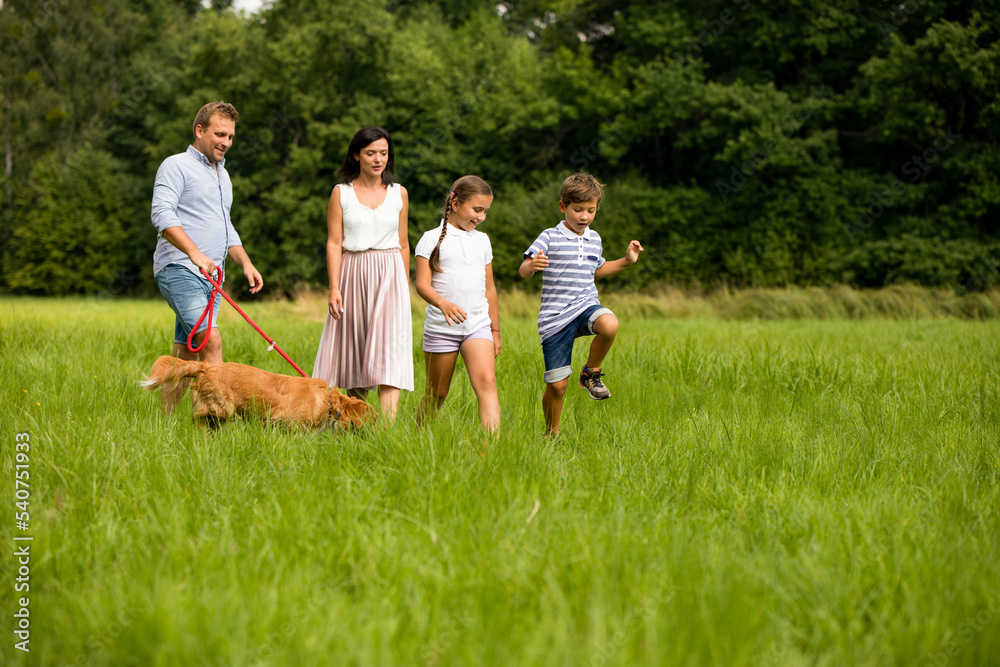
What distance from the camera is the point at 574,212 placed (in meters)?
4.50

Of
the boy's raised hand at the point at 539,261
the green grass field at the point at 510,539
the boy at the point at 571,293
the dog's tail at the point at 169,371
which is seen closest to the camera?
the green grass field at the point at 510,539

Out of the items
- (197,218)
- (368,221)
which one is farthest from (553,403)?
(197,218)

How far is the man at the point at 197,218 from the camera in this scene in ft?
14.9

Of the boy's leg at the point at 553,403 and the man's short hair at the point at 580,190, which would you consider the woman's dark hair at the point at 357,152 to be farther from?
the boy's leg at the point at 553,403

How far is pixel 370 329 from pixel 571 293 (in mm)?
1276

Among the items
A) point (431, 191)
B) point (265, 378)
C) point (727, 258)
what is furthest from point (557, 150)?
point (265, 378)

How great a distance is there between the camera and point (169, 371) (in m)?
3.88

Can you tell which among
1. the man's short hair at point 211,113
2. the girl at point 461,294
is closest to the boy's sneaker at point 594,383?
the girl at point 461,294

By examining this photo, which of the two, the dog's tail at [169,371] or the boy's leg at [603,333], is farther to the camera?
the boy's leg at [603,333]

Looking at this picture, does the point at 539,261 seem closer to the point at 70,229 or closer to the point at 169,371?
the point at 169,371

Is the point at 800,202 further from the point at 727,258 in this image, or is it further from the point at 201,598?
the point at 201,598

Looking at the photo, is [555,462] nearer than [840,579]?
No

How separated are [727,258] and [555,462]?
2059 centimetres

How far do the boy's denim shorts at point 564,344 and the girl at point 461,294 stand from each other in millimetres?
371
